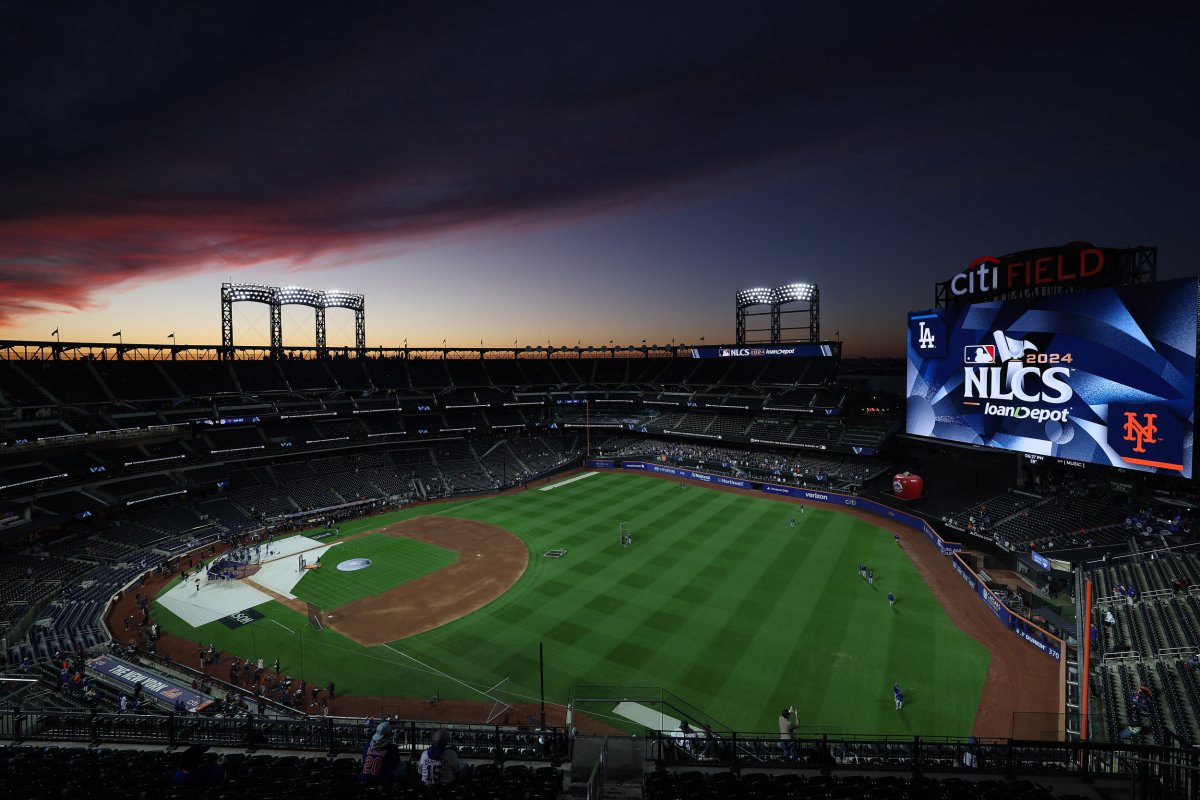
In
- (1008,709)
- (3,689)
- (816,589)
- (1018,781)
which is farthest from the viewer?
(816,589)

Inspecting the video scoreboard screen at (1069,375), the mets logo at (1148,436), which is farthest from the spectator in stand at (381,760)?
the video scoreboard screen at (1069,375)

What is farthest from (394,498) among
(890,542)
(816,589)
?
(890,542)

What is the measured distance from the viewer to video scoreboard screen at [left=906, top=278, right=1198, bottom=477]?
26609 mm

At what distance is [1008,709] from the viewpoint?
21.1 metres

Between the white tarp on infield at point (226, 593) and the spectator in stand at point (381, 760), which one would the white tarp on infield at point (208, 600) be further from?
the spectator in stand at point (381, 760)

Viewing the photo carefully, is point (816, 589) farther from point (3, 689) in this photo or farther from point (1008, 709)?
point (3, 689)

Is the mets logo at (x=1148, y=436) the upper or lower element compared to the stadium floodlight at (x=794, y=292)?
lower

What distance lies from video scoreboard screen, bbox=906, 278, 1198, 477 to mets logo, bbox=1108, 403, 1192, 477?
47 mm

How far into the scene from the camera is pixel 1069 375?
3116cm

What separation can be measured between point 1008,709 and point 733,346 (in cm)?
6167

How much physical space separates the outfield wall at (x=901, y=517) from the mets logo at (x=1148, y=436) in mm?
10194

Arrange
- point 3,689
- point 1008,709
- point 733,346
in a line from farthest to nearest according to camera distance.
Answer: point 733,346 → point 1008,709 → point 3,689

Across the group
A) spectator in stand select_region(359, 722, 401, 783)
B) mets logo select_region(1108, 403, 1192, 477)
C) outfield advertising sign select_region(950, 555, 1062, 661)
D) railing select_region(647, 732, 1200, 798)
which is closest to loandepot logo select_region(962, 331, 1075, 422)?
mets logo select_region(1108, 403, 1192, 477)

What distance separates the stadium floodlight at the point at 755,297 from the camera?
76875 mm
